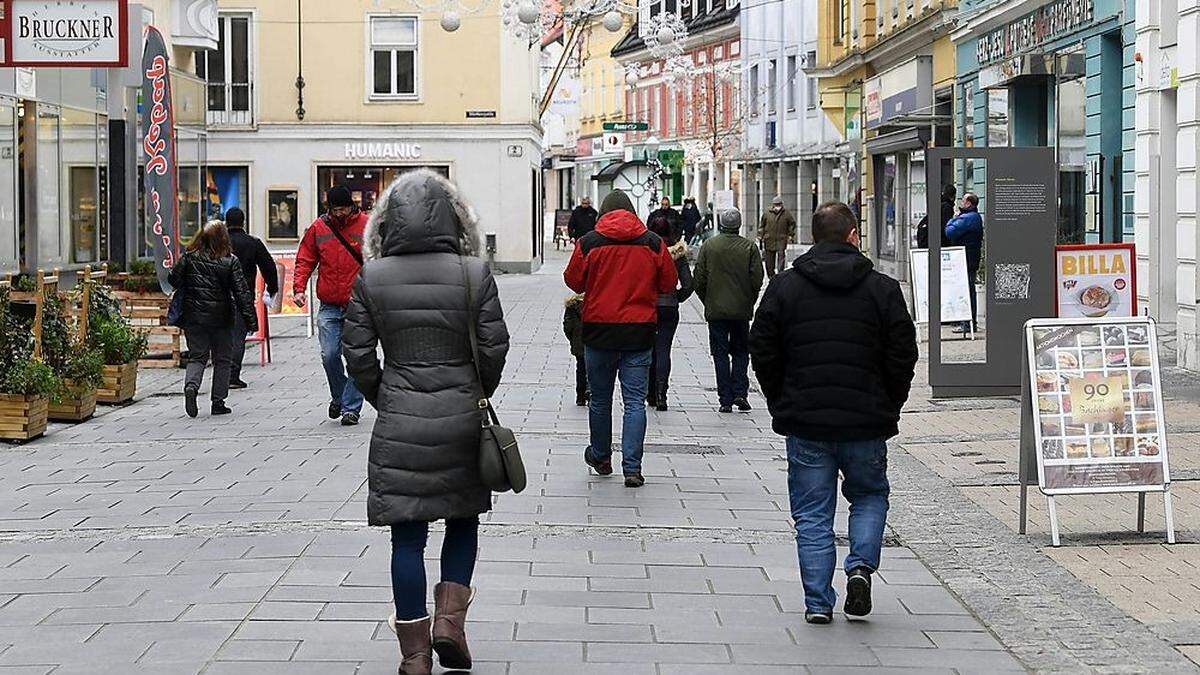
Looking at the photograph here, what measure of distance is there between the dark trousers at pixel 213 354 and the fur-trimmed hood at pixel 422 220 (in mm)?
8713

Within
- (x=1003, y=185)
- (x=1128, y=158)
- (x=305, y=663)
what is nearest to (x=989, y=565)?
(x=305, y=663)

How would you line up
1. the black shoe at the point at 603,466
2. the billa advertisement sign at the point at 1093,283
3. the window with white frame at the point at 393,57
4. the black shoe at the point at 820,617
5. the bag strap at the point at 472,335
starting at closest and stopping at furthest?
1. the bag strap at the point at 472,335
2. the black shoe at the point at 820,617
3. the black shoe at the point at 603,466
4. the billa advertisement sign at the point at 1093,283
5. the window with white frame at the point at 393,57

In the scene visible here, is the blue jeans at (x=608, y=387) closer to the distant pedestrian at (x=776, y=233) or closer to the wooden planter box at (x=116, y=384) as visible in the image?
the wooden planter box at (x=116, y=384)

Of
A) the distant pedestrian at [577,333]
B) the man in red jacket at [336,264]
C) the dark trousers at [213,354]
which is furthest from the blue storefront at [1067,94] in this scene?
the dark trousers at [213,354]

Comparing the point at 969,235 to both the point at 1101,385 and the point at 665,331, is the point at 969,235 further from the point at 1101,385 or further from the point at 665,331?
the point at 1101,385

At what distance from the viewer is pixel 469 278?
6371 mm

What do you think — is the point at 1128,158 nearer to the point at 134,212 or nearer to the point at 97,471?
the point at 134,212

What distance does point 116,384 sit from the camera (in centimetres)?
1559

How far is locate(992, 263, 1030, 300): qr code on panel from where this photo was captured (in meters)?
15.3

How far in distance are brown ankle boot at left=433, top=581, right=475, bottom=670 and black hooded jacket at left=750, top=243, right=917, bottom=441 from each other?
1.59 m

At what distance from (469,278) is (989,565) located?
3.23 m

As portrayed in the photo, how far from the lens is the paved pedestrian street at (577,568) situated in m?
6.66

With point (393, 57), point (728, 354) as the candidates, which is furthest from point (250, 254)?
point (393, 57)

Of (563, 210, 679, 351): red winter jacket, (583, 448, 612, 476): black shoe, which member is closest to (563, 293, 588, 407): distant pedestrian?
(563, 210, 679, 351): red winter jacket
